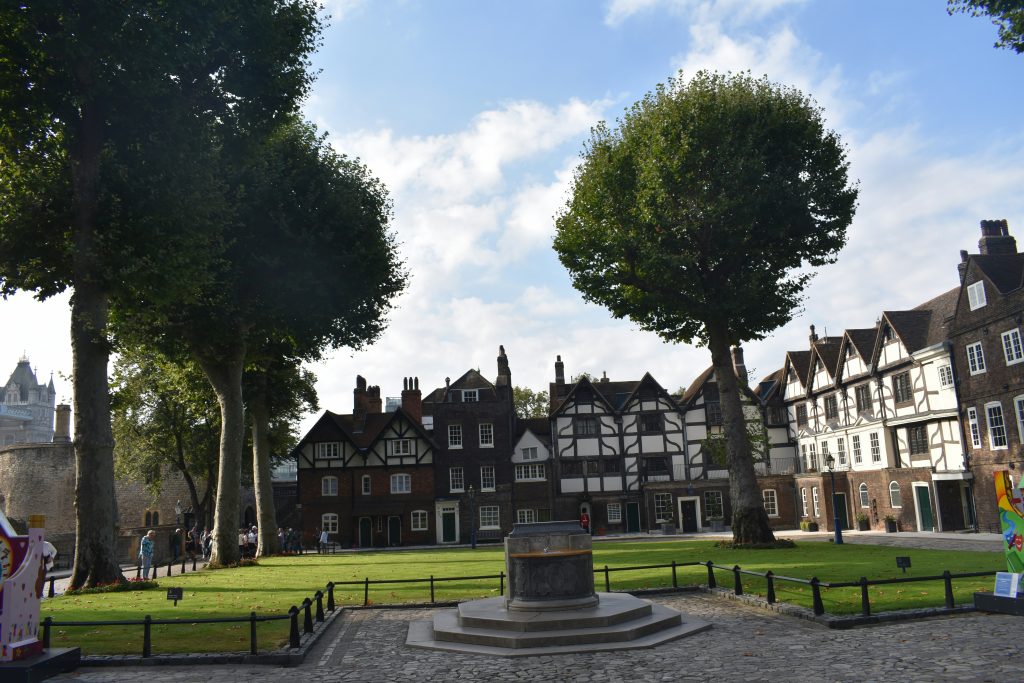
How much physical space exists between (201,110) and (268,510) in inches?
872

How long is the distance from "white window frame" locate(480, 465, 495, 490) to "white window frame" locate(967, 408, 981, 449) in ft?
95.6

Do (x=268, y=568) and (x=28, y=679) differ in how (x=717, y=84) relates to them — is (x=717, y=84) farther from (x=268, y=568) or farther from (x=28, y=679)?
(x=28, y=679)

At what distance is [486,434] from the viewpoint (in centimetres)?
5288

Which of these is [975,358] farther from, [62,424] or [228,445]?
[62,424]

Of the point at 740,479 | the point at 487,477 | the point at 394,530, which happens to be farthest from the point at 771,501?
the point at 394,530

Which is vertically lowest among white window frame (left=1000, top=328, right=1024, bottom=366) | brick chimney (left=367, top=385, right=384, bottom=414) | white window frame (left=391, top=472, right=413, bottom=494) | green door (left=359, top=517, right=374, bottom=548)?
green door (left=359, top=517, right=374, bottom=548)

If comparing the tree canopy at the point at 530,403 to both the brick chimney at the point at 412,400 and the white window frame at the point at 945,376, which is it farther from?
the white window frame at the point at 945,376

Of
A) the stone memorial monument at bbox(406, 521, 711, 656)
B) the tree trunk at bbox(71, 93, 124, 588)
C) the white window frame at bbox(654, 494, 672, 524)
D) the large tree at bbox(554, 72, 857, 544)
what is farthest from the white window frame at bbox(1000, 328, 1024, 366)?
the tree trunk at bbox(71, 93, 124, 588)

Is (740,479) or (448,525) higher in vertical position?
(740,479)

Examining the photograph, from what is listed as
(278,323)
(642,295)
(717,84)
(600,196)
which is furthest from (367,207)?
(717,84)

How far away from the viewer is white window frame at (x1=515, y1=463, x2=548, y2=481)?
52688 mm

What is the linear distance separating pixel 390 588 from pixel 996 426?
1066 inches

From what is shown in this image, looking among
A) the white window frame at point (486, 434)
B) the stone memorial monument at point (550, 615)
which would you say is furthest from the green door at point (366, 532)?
the stone memorial monument at point (550, 615)

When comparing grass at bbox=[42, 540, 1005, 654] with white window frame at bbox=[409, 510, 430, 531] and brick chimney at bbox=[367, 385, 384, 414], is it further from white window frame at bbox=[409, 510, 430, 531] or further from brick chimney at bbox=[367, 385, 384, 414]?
brick chimney at bbox=[367, 385, 384, 414]
